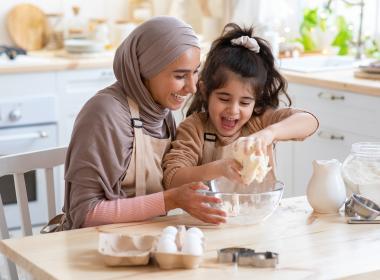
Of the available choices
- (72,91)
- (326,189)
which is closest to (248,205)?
(326,189)

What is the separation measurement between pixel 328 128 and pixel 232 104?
1.48m

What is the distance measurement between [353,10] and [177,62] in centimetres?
270

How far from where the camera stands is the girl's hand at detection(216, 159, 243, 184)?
193cm

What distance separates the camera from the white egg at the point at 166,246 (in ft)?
5.24

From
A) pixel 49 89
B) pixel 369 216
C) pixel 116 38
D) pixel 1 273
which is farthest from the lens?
pixel 116 38

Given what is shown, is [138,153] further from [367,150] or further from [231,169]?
[367,150]

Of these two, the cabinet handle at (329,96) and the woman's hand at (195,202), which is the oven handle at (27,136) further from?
the woman's hand at (195,202)

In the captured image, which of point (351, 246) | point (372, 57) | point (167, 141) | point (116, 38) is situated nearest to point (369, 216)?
point (351, 246)

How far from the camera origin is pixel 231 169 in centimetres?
195

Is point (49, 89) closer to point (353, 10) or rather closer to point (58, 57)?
point (58, 57)

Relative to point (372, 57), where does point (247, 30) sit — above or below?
above

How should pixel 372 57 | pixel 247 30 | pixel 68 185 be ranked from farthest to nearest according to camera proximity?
pixel 372 57 < pixel 247 30 < pixel 68 185

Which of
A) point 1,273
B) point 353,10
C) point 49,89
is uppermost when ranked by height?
point 353,10

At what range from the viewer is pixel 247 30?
243 cm
